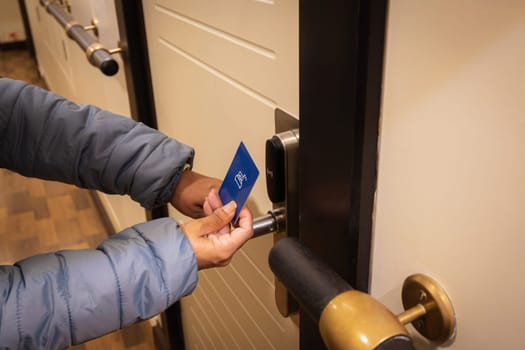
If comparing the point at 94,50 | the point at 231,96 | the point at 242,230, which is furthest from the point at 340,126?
the point at 94,50

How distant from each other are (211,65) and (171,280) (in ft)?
1.26

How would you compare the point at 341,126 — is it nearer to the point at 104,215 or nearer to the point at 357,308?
the point at 357,308

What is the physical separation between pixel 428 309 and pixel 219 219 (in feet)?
0.92

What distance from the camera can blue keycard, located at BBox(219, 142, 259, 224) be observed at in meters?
0.62

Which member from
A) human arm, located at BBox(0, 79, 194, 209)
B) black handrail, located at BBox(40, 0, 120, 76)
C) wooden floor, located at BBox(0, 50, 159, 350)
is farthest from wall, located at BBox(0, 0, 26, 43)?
human arm, located at BBox(0, 79, 194, 209)

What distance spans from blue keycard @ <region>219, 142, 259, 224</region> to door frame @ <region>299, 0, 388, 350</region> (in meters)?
0.06

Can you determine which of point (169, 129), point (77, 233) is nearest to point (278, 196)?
point (169, 129)

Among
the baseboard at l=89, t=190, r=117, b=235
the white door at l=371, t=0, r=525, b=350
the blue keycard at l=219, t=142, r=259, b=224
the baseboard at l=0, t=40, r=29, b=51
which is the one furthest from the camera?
the baseboard at l=0, t=40, r=29, b=51

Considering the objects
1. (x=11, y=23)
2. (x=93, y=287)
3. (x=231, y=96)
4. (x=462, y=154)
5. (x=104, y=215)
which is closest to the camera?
(x=462, y=154)

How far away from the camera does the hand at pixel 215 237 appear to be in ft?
2.10

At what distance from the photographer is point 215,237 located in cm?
65

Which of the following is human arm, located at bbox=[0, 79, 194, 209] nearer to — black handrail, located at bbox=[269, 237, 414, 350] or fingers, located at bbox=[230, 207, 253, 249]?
fingers, located at bbox=[230, 207, 253, 249]

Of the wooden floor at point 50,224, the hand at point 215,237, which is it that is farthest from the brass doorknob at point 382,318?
the wooden floor at point 50,224

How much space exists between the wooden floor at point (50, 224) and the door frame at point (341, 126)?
145cm
